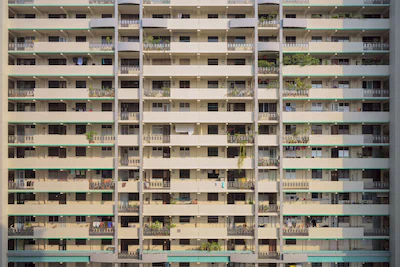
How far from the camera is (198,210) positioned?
2517cm

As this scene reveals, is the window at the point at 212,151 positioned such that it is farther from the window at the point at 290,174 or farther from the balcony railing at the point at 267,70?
the balcony railing at the point at 267,70

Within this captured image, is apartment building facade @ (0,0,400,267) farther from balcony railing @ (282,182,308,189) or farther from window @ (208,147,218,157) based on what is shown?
window @ (208,147,218,157)

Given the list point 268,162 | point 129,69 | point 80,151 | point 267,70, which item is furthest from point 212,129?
point 80,151

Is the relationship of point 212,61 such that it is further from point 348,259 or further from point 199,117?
point 348,259

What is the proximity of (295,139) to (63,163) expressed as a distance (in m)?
18.4

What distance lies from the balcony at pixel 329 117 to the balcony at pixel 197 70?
4750mm

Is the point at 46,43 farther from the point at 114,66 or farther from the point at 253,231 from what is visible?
the point at 253,231

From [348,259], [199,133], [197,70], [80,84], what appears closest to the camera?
[348,259]

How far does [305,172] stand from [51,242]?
853 inches

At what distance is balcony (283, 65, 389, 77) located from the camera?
25.7m

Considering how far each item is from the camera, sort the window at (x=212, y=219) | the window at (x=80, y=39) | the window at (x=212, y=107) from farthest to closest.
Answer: the window at (x=80, y=39)
the window at (x=212, y=107)
the window at (x=212, y=219)

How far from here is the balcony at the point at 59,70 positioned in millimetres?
25875

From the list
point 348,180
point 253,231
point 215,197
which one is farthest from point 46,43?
point 348,180

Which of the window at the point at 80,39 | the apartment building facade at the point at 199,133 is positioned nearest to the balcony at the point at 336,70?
the apartment building facade at the point at 199,133
